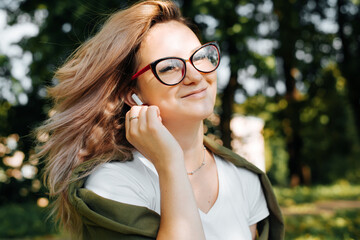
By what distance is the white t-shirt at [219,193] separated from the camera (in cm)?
162

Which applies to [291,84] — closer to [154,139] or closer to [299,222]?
[299,222]

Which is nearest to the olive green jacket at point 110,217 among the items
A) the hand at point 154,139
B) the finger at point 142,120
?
the hand at point 154,139

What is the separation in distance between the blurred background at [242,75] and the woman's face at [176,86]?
232 centimetres

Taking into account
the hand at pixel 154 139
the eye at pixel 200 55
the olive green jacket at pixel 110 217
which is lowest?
the olive green jacket at pixel 110 217

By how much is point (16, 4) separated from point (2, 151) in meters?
4.55

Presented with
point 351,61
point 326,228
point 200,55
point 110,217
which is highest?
point 200,55

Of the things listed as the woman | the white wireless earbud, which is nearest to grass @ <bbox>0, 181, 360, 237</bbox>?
the woman

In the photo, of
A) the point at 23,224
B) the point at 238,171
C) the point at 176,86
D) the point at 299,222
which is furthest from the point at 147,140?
the point at 23,224

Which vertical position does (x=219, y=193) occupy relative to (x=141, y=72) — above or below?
below

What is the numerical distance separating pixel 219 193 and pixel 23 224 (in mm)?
7023

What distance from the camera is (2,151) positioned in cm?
1092

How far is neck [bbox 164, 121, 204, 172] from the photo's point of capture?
194 centimetres

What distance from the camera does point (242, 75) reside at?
29.9 feet

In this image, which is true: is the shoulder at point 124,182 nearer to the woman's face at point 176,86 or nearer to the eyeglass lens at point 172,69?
the woman's face at point 176,86
